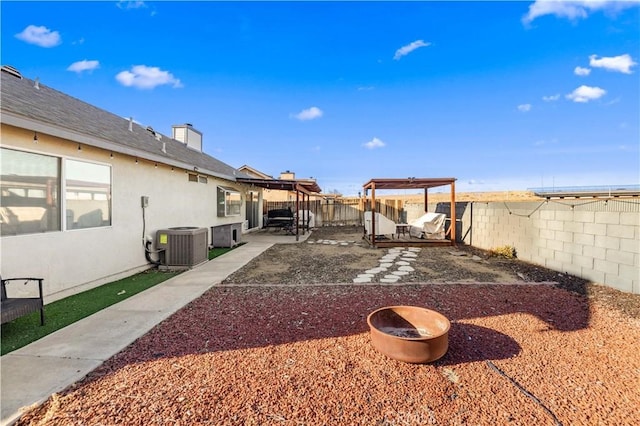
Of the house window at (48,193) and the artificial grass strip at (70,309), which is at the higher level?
the house window at (48,193)

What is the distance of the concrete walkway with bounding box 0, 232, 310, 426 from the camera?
83.9 inches

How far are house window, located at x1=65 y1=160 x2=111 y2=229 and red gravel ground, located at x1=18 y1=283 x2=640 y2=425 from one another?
277cm

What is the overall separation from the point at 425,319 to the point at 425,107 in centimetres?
1537

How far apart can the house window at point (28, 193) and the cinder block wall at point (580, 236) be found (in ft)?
30.5

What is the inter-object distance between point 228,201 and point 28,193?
25.5ft

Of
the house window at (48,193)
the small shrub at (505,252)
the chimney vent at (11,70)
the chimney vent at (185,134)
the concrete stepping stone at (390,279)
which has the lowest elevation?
the concrete stepping stone at (390,279)

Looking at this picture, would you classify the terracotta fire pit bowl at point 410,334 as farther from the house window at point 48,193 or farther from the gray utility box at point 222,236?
the gray utility box at point 222,236

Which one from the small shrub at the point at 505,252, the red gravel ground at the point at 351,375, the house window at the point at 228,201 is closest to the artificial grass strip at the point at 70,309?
the red gravel ground at the point at 351,375

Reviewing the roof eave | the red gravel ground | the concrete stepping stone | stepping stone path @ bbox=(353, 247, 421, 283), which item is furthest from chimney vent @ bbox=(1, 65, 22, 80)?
the concrete stepping stone

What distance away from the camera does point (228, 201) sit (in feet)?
38.5

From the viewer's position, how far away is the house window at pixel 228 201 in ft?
36.2

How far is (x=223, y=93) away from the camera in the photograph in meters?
13.2

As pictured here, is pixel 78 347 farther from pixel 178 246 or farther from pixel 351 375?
pixel 178 246

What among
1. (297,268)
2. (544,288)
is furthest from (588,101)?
(297,268)
